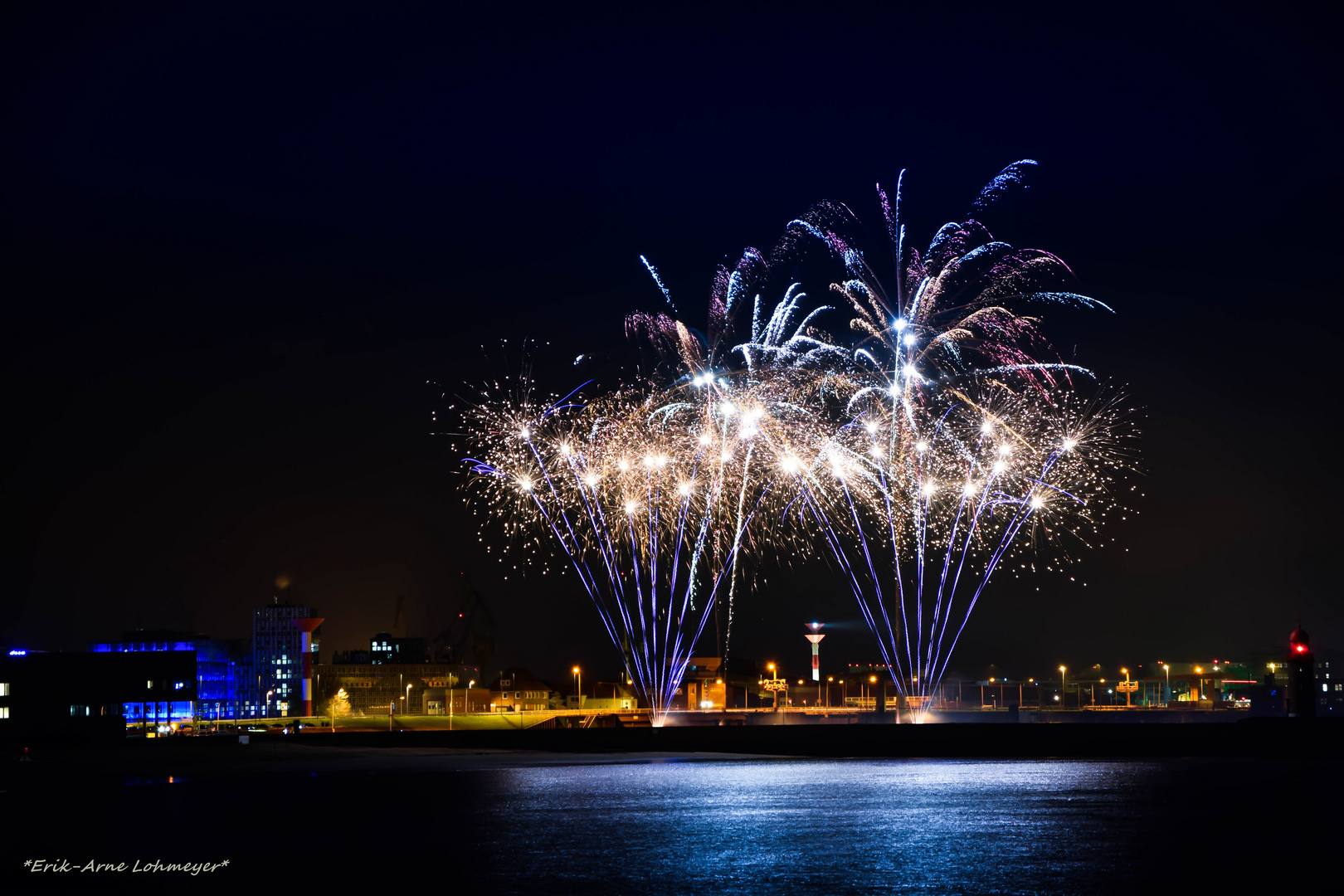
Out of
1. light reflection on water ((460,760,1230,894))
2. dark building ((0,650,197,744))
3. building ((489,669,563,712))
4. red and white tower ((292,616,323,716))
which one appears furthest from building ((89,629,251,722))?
light reflection on water ((460,760,1230,894))

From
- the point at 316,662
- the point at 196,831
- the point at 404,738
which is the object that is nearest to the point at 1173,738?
the point at 404,738

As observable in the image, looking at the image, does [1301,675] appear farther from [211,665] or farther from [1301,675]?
[211,665]

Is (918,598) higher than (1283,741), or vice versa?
(918,598)

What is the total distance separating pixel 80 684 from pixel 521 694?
260 ft

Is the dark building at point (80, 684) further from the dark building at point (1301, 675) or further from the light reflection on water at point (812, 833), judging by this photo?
the dark building at point (1301, 675)

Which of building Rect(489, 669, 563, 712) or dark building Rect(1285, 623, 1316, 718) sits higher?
dark building Rect(1285, 623, 1316, 718)

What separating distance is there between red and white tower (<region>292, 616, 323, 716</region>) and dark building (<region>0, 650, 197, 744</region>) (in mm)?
85277

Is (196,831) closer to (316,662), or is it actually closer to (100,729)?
(100,729)

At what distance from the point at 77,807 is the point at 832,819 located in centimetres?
2273

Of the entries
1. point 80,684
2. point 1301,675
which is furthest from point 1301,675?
point 80,684

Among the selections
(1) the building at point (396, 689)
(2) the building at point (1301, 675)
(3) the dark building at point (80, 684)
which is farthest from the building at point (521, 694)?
(2) the building at point (1301, 675)

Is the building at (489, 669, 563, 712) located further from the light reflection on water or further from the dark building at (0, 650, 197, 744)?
the light reflection on water

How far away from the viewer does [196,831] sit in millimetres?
30000

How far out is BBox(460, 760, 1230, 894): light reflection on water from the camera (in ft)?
74.5
